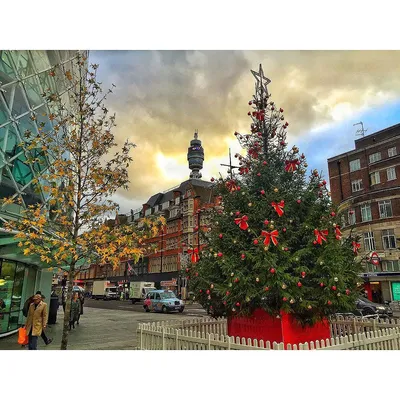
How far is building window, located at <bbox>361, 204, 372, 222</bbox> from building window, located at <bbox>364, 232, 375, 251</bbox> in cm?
167

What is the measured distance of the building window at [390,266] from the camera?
36.3 m

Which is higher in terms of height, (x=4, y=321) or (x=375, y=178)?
(x=375, y=178)

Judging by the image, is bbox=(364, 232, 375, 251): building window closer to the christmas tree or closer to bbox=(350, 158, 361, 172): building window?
bbox=(350, 158, 361, 172): building window

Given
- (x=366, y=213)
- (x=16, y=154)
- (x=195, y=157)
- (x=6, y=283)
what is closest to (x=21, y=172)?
(x=16, y=154)

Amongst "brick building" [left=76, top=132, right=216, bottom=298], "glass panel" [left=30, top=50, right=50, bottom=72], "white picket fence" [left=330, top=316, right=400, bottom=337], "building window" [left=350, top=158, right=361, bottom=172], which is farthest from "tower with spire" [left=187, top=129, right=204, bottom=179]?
"white picket fence" [left=330, top=316, right=400, bottom=337]

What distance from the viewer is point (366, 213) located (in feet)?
131

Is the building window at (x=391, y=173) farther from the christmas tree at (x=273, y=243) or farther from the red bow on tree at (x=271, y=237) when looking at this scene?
the red bow on tree at (x=271, y=237)

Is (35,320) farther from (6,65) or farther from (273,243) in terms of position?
(6,65)

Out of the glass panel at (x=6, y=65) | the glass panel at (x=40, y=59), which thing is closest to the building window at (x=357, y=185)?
the glass panel at (x=40, y=59)

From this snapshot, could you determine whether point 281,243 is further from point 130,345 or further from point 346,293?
point 130,345

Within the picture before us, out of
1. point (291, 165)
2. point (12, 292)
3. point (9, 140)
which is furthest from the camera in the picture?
point (12, 292)

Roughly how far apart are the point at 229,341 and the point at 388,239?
118 ft

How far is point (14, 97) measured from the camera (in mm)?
14477

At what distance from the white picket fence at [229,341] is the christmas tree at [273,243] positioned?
2.54 feet
